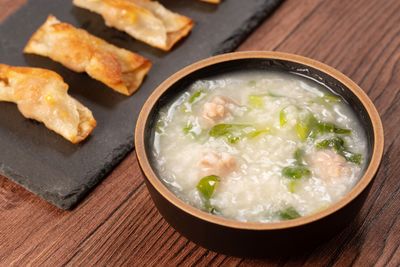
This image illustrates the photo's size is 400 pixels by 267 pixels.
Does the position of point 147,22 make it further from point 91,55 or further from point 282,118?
point 282,118

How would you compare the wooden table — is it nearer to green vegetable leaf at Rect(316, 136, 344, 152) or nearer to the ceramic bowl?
the ceramic bowl

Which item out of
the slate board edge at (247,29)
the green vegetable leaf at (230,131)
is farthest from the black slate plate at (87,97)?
the green vegetable leaf at (230,131)

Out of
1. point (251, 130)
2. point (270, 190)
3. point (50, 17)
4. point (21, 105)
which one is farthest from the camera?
point (50, 17)

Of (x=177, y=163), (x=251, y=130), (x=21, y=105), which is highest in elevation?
(x=251, y=130)

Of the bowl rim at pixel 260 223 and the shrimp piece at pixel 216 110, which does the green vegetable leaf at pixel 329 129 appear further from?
the shrimp piece at pixel 216 110

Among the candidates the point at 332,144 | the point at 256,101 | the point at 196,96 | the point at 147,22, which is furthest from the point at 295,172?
the point at 147,22

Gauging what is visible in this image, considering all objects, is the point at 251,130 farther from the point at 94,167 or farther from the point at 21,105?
the point at 21,105

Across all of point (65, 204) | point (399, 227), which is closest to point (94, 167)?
point (65, 204)
